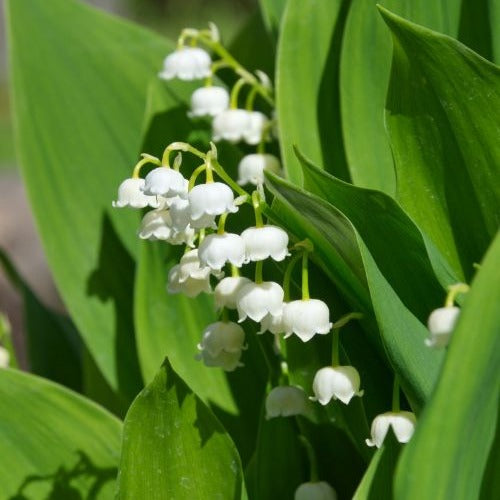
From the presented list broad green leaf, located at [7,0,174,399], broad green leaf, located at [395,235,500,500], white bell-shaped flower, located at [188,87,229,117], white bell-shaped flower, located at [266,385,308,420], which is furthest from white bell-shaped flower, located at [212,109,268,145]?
broad green leaf, located at [395,235,500,500]

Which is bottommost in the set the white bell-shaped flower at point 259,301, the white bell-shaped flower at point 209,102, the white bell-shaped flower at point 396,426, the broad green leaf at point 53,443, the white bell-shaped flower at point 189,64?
the broad green leaf at point 53,443

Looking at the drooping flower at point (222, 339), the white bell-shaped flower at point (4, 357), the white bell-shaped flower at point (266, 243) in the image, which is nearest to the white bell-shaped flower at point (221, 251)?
the white bell-shaped flower at point (266, 243)

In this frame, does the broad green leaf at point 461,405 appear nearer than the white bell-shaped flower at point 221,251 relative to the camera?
Yes

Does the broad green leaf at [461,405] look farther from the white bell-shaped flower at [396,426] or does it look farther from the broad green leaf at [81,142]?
the broad green leaf at [81,142]

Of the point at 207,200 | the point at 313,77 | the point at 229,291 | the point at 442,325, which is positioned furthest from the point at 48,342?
the point at 442,325

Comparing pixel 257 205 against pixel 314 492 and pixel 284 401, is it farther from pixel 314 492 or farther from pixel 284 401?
pixel 314 492

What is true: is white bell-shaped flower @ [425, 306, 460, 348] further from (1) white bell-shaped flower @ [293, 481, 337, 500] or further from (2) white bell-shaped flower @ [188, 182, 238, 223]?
(1) white bell-shaped flower @ [293, 481, 337, 500]

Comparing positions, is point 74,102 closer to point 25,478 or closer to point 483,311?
point 25,478
